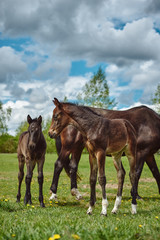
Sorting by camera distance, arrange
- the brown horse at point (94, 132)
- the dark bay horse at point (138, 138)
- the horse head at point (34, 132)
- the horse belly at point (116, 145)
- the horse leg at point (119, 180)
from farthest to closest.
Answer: the dark bay horse at point (138, 138)
the horse head at point (34, 132)
the horse leg at point (119, 180)
the horse belly at point (116, 145)
the brown horse at point (94, 132)

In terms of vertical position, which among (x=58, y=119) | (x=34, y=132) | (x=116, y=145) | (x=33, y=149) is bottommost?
(x=33, y=149)

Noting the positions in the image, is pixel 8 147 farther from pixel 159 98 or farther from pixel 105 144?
pixel 105 144

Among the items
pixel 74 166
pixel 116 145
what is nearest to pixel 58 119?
pixel 116 145

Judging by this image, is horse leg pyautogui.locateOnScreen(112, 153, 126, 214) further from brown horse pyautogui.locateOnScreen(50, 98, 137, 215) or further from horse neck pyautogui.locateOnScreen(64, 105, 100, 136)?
horse neck pyautogui.locateOnScreen(64, 105, 100, 136)

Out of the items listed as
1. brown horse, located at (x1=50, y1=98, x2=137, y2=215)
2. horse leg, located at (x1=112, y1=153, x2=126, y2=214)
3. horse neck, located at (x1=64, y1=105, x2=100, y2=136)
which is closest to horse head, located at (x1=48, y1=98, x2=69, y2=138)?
brown horse, located at (x1=50, y1=98, x2=137, y2=215)

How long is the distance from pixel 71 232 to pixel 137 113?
5964 mm

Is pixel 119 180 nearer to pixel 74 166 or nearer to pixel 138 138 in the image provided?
pixel 138 138

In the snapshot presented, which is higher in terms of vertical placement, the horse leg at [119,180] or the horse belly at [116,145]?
the horse belly at [116,145]

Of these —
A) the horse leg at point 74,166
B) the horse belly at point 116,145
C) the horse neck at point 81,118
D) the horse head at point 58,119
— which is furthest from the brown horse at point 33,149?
the horse belly at point 116,145

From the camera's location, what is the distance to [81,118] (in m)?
6.10

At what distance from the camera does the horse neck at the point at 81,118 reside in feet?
19.9

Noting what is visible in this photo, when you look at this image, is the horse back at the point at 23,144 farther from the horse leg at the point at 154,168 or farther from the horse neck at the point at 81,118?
the horse leg at the point at 154,168

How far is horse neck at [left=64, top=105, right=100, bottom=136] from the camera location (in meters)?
6.05

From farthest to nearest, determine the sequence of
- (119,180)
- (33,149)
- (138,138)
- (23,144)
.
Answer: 1. (138,138)
2. (23,144)
3. (33,149)
4. (119,180)
